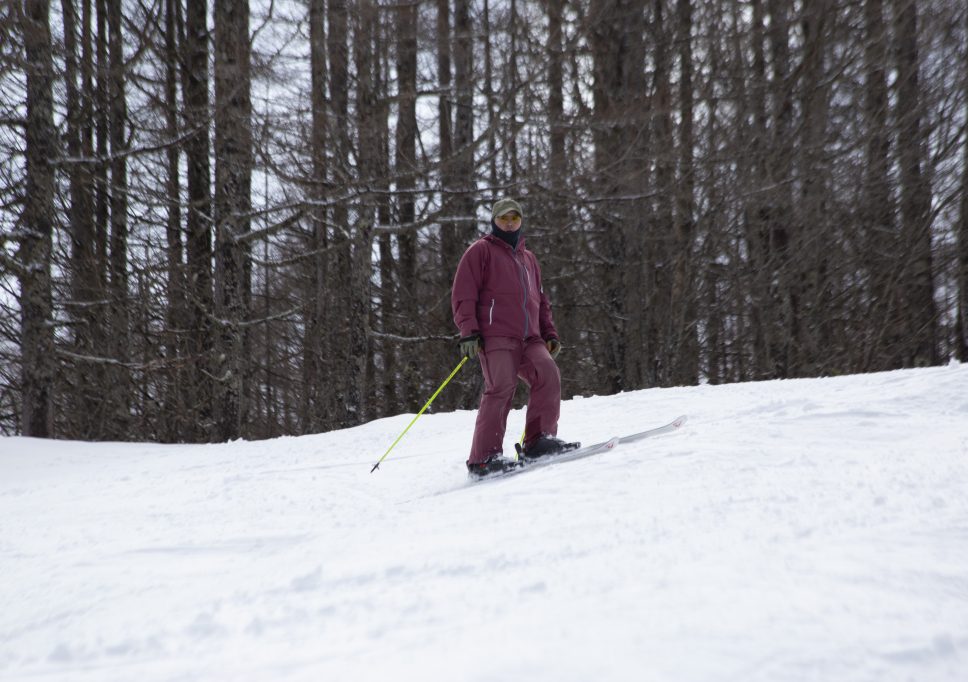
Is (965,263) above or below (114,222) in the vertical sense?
below

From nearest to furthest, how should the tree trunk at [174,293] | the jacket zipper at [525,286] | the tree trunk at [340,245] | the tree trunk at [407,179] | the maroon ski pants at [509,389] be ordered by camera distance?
1. the maroon ski pants at [509,389]
2. the jacket zipper at [525,286]
3. the tree trunk at [340,245]
4. the tree trunk at [407,179]
5. the tree trunk at [174,293]

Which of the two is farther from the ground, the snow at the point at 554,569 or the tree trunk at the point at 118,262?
the tree trunk at the point at 118,262

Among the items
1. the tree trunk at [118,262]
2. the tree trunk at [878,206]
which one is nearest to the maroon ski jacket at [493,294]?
the tree trunk at [118,262]

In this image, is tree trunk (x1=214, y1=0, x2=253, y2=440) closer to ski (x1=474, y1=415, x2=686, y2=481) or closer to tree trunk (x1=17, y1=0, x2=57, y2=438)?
tree trunk (x1=17, y1=0, x2=57, y2=438)

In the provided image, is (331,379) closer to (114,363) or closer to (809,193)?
(114,363)

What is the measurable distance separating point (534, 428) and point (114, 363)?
888 centimetres

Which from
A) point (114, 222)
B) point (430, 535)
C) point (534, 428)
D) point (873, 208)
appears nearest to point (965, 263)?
point (873, 208)

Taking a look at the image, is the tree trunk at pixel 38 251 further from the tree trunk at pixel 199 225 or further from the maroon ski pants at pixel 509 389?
the maroon ski pants at pixel 509 389

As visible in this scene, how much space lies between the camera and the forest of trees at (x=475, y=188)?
1105 cm

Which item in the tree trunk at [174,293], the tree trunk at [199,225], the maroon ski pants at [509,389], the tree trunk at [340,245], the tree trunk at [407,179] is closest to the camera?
the maroon ski pants at [509,389]

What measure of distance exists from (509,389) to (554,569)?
2.44m

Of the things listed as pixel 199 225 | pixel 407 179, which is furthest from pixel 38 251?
pixel 407 179

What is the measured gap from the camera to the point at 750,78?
12.9m

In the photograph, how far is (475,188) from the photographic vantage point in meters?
11.5
